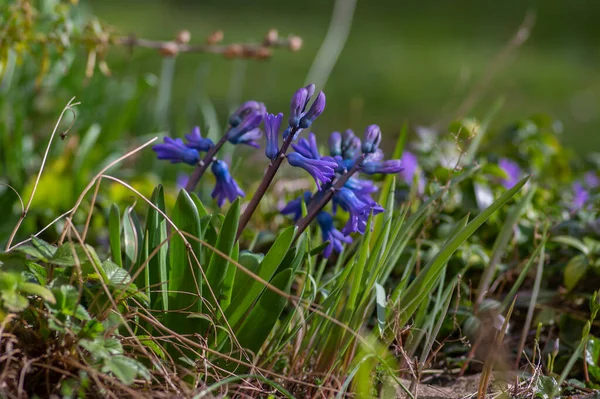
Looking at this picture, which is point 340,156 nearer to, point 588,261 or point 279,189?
point 588,261

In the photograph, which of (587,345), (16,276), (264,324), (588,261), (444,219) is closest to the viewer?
(16,276)

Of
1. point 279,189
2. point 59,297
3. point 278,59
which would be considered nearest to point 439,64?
point 278,59

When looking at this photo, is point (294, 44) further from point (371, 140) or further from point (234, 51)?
point (371, 140)

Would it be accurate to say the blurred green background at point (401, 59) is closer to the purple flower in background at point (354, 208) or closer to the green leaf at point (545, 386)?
the purple flower in background at point (354, 208)

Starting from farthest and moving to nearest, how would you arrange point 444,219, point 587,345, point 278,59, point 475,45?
1. point 475,45
2. point 278,59
3. point 444,219
4. point 587,345

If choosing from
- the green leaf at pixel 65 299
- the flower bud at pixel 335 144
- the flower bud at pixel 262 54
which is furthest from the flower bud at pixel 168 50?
the green leaf at pixel 65 299

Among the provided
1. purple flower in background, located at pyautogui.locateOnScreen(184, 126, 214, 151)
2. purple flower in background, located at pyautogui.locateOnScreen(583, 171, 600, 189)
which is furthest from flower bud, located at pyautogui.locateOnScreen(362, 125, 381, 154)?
purple flower in background, located at pyautogui.locateOnScreen(583, 171, 600, 189)

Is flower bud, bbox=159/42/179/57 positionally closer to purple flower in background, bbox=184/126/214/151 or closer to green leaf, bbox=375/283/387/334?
purple flower in background, bbox=184/126/214/151
